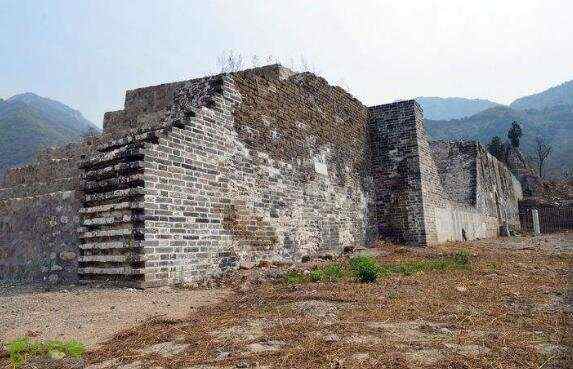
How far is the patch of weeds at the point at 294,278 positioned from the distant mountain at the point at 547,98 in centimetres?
10751

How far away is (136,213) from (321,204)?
202 inches

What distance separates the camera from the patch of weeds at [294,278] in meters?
6.14

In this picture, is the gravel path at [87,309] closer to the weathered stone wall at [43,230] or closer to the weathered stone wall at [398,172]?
the weathered stone wall at [43,230]

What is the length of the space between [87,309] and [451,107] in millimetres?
140483

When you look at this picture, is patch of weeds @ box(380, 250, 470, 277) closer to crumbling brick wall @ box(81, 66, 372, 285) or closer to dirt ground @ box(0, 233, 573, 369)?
dirt ground @ box(0, 233, 573, 369)

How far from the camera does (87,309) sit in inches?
184

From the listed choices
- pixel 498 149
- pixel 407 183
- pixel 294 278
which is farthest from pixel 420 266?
pixel 498 149

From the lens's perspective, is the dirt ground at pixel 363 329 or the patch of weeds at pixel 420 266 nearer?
the dirt ground at pixel 363 329

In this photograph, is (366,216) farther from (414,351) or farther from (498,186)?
(498,186)

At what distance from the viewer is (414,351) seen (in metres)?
2.95

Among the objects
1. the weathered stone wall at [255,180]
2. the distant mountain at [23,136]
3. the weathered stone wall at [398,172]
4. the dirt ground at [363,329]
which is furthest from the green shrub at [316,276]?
the distant mountain at [23,136]

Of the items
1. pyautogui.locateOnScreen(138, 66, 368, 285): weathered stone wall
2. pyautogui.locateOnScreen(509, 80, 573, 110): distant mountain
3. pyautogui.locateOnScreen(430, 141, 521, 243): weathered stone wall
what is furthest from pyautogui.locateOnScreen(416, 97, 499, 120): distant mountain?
pyautogui.locateOnScreen(138, 66, 368, 285): weathered stone wall

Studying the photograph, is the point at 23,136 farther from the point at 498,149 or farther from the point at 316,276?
the point at 498,149

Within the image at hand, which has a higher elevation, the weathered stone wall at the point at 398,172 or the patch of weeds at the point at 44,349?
the weathered stone wall at the point at 398,172
